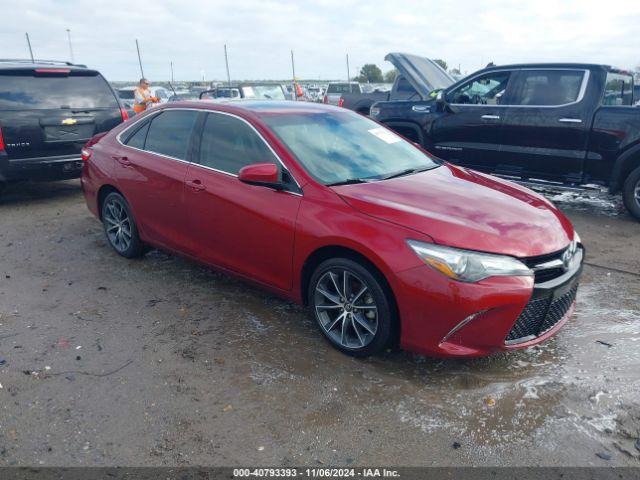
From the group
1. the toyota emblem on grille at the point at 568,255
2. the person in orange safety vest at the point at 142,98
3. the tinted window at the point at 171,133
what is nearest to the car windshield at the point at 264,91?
the person in orange safety vest at the point at 142,98

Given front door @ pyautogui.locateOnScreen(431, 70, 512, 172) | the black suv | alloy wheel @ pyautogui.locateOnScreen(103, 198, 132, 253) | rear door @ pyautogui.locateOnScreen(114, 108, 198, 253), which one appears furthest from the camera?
front door @ pyautogui.locateOnScreen(431, 70, 512, 172)

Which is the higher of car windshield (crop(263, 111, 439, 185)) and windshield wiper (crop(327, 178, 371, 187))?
car windshield (crop(263, 111, 439, 185))

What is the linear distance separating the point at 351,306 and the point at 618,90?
222 inches

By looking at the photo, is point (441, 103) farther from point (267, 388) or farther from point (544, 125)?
point (267, 388)

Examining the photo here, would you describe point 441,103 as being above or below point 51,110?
below

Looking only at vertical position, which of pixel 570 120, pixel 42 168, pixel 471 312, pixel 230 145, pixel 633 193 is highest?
pixel 230 145

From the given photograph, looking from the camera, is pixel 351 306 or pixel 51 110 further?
pixel 51 110

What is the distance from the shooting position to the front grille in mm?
2992

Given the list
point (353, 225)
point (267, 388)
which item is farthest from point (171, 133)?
point (267, 388)

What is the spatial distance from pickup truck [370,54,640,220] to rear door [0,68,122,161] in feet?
15.9

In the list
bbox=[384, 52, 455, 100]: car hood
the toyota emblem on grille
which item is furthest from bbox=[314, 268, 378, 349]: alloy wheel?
bbox=[384, 52, 455, 100]: car hood

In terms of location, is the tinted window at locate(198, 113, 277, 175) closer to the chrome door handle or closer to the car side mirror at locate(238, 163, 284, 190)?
the car side mirror at locate(238, 163, 284, 190)

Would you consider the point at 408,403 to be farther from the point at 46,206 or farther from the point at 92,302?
the point at 46,206

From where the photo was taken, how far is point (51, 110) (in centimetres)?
691
